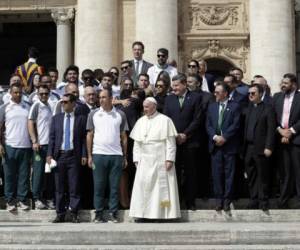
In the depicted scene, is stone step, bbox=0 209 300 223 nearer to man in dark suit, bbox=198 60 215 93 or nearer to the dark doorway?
man in dark suit, bbox=198 60 215 93

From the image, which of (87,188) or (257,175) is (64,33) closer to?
(87,188)

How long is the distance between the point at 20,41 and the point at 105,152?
2109 cm

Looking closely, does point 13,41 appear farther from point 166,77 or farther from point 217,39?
point 166,77

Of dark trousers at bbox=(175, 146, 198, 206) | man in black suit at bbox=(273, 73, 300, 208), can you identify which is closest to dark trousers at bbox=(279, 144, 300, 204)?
man in black suit at bbox=(273, 73, 300, 208)

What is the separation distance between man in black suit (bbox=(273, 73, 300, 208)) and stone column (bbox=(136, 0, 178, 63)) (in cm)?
1172

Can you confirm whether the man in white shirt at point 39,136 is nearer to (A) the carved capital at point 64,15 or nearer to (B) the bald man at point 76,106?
(B) the bald man at point 76,106

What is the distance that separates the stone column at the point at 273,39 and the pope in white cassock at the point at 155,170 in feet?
41.6

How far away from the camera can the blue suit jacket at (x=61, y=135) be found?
38.2ft

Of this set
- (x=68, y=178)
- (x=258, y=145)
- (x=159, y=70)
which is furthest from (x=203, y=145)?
(x=159, y=70)

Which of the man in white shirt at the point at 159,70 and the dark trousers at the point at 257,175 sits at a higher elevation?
the man in white shirt at the point at 159,70

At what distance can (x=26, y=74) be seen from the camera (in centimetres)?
1449

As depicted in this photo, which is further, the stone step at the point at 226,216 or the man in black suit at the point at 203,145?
the man in black suit at the point at 203,145

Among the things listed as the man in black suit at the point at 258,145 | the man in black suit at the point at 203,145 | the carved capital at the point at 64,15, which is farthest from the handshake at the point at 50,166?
the carved capital at the point at 64,15

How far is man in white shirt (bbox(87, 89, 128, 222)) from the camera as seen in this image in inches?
452
